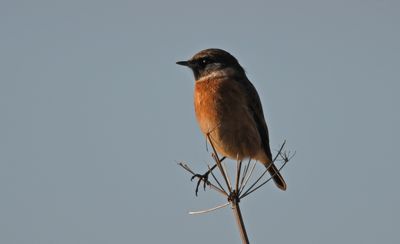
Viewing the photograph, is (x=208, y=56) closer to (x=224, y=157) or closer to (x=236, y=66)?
(x=236, y=66)

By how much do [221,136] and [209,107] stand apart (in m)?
0.40

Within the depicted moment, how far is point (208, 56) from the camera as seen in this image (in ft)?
27.7

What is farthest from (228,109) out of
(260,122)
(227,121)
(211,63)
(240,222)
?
(240,222)

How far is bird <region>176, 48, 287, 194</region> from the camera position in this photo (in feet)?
23.8

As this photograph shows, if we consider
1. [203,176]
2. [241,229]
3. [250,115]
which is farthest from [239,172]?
[250,115]

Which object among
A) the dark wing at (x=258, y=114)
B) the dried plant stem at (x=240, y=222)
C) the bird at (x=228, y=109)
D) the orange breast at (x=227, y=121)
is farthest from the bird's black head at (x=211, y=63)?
the dried plant stem at (x=240, y=222)

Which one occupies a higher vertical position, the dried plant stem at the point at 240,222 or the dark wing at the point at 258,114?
the dark wing at the point at 258,114

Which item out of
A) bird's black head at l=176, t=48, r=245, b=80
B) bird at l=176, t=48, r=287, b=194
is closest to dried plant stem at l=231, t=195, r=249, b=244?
bird at l=176, t=48, r=287, b=194

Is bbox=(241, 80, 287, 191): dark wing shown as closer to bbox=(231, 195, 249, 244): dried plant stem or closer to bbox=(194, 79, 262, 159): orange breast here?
bbox=(194, 79, 262, 159): orange breast

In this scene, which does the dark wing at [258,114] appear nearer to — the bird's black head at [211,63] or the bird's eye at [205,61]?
the bird's black head at [211,63]

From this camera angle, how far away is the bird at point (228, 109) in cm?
725

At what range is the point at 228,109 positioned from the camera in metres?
7.34

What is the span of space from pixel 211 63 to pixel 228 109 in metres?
1.25

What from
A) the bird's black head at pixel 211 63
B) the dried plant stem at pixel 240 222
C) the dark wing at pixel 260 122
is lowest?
the dried plant stem at pixel 240 222
